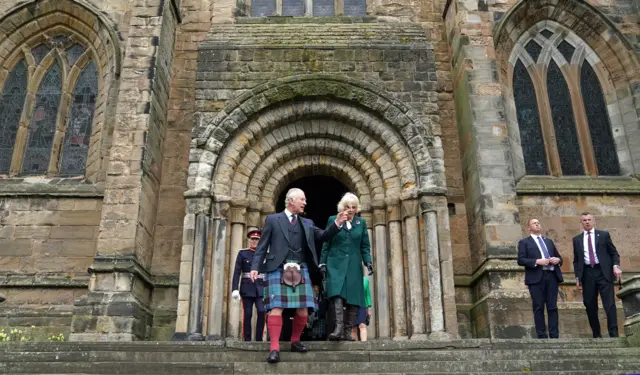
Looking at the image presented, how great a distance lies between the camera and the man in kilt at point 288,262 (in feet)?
19.6

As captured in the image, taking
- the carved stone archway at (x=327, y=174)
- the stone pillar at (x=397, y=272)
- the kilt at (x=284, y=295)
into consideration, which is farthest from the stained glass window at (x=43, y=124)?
the kilt at (x=284, y=295)

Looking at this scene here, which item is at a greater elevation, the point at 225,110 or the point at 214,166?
the point at 225,110

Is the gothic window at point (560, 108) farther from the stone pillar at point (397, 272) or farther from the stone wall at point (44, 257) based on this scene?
the stone wall at point (44, 257)

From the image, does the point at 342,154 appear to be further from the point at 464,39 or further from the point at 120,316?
the point at 120,316

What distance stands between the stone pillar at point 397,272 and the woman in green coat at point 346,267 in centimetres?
337

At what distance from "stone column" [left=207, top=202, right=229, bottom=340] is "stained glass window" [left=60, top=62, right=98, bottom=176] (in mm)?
3799

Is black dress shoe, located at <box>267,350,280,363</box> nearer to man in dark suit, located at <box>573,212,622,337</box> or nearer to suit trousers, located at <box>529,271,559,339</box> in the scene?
suit trousers, located at <box>529,271,559,339</box>

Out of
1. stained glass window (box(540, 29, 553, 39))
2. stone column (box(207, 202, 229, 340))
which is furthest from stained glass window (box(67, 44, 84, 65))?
stained glass window (box(540, 29, 553, 39))

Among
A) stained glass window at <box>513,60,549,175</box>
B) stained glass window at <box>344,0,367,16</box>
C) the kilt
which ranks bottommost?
the kilt

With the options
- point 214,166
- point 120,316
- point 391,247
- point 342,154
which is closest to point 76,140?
point 214,166

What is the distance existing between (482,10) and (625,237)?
536 cm

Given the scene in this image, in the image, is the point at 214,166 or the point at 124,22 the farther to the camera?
the point at 124,22

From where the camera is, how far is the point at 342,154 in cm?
1126

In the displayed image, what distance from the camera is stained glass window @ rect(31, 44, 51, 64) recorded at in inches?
518
